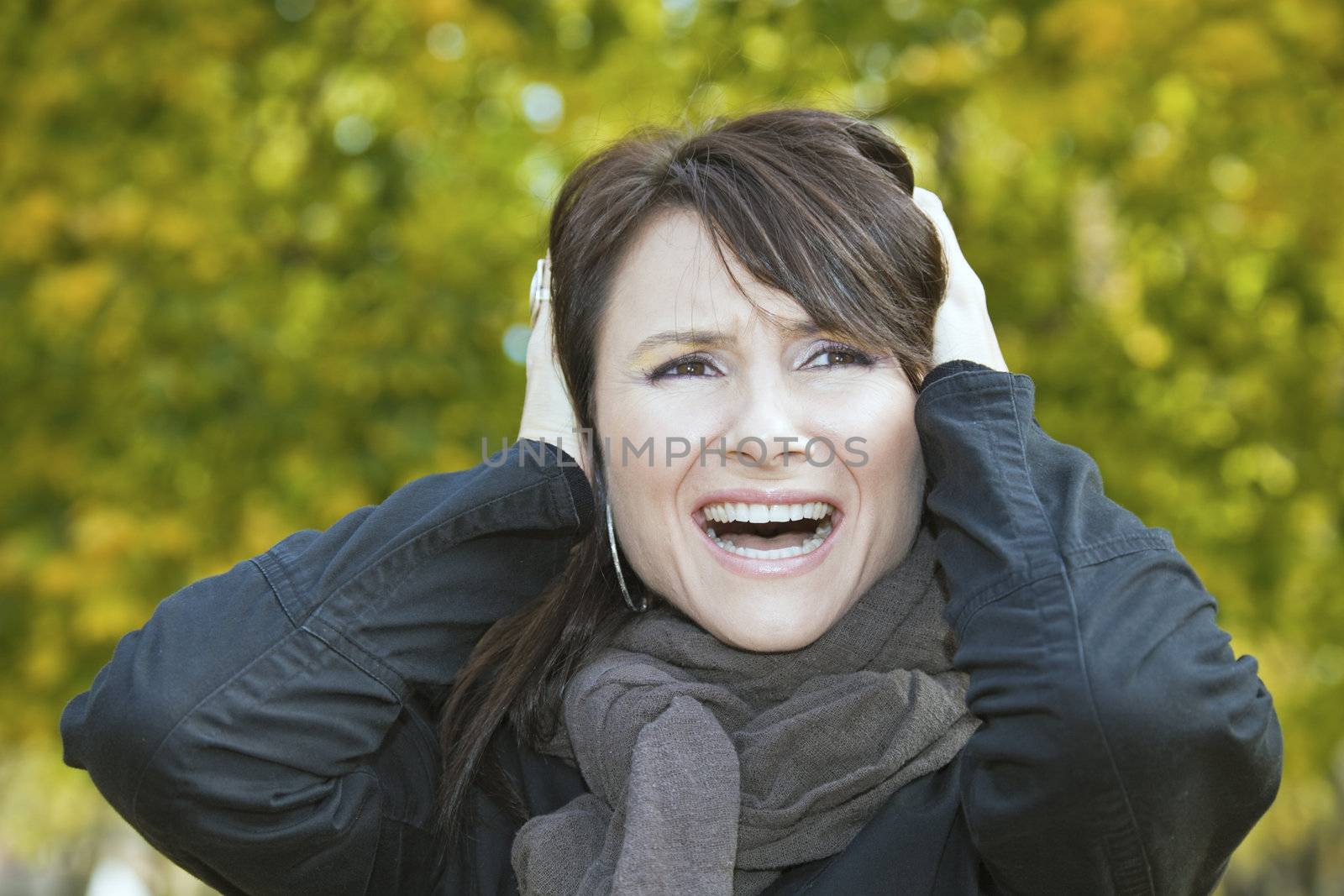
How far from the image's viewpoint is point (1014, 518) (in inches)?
67.4

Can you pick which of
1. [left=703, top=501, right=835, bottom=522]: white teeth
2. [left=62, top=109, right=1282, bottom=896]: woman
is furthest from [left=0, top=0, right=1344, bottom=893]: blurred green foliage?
[left=703, top=501, right=835, bottom=522]: white teeth

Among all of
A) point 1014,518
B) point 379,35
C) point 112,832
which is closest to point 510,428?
point 379,35

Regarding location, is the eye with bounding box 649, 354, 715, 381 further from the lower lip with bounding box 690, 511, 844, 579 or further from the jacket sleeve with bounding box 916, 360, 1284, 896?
the jacket sleeve with bounding box 916, 360, 1284, 896

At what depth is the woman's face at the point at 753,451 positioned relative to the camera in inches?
75.9

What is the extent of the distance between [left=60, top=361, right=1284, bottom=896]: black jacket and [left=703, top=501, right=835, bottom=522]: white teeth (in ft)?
0.55

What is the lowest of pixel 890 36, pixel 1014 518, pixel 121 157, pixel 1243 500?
pixel 1243 500

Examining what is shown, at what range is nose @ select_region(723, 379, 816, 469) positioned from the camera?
→ 1.90 metres

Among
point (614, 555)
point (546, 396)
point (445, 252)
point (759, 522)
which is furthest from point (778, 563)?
point (445, 252)

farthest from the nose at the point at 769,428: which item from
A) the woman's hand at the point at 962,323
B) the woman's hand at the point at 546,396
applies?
the woman's hand at the point at 546,396

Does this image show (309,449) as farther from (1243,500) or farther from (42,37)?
(1243,500)

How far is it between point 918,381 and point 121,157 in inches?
129

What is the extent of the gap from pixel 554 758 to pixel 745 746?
0.40 meters

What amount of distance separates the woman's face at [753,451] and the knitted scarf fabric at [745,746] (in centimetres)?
6

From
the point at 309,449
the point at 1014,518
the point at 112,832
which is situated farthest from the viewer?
the point at 112,832
